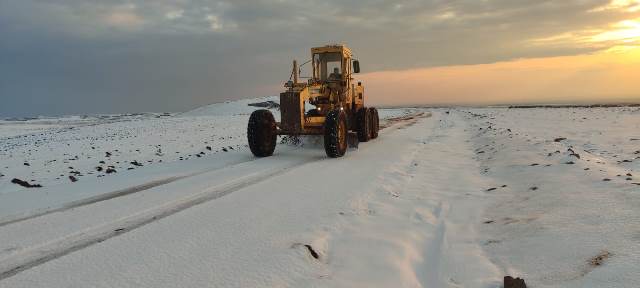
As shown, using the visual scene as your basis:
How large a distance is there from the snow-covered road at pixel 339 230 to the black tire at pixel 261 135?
123 inches

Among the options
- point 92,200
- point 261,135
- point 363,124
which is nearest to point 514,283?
point 92,200

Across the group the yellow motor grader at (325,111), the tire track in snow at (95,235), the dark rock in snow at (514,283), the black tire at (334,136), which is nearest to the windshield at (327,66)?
the yellow motor grader at (325,111)

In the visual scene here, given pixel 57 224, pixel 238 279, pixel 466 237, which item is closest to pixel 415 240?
pixel 466 237

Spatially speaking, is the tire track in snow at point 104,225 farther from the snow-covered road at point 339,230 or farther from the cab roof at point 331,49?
the cab roof at point 331,49

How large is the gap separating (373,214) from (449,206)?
44.5 inches

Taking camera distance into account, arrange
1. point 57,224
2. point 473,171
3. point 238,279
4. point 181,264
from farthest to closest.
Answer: point 473,171, point 57,224, point 181,264, point 238,279

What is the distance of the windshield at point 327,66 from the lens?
14.3 m

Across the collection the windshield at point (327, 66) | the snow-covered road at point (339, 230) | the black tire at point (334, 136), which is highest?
the windshield at point (327, 66)

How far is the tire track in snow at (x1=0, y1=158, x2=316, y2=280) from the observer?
4.00 m

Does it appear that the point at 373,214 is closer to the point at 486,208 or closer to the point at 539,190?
A: the point at 486,208

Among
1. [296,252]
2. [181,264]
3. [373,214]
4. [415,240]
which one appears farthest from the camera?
[373,214]

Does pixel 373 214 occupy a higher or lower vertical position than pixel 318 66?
lower

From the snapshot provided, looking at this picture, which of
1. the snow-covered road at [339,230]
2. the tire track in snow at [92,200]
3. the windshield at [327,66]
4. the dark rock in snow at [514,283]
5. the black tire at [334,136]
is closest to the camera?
the dark rock in snow at [514,283]

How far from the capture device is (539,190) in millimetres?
6305
